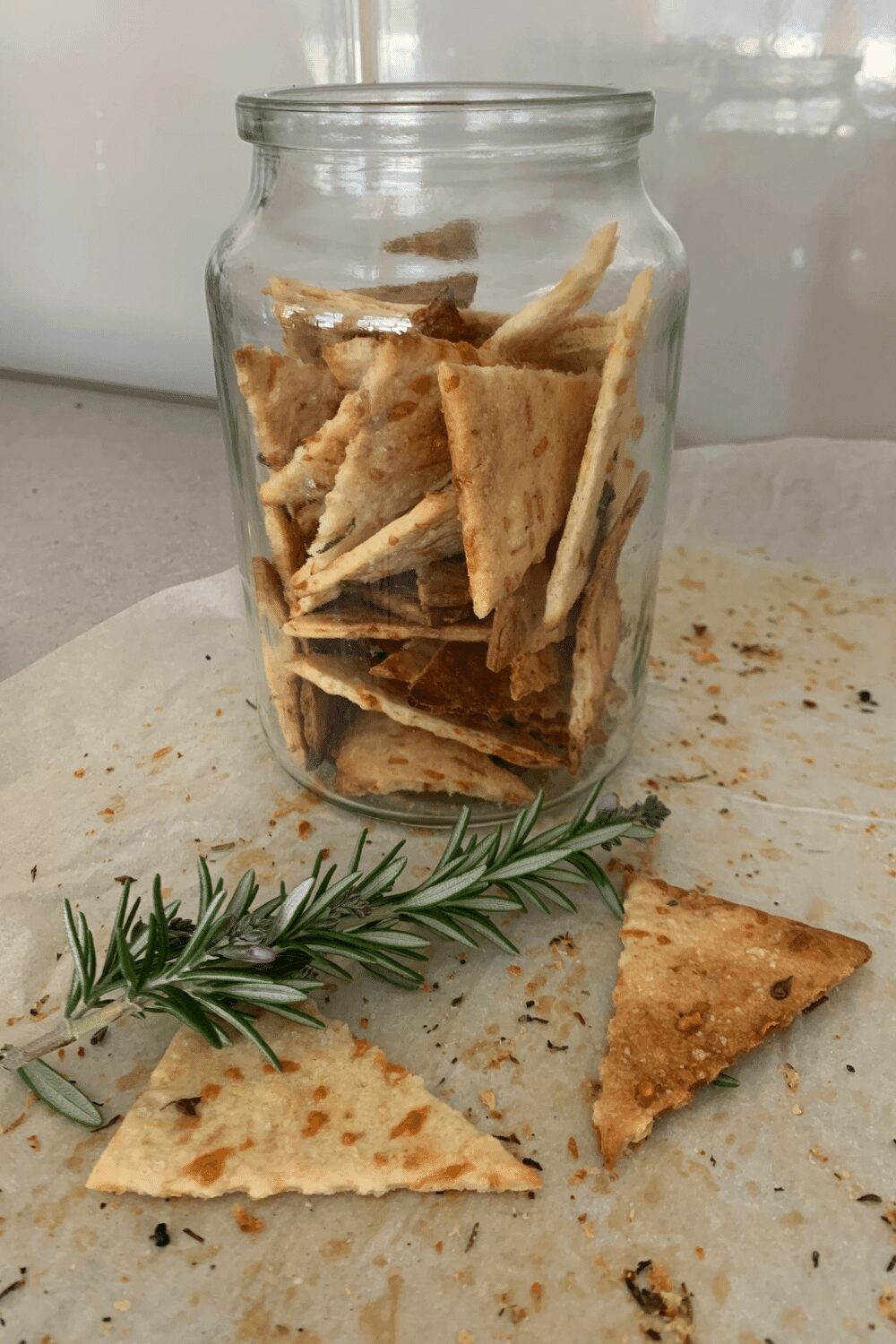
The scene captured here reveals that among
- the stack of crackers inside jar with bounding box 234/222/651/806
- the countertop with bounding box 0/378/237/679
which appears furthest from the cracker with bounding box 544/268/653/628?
the countertop with bounding box 0/378/237/679

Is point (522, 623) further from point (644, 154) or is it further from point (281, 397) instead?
point (644, 154)

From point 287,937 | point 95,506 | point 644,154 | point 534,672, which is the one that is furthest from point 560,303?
point 95,506

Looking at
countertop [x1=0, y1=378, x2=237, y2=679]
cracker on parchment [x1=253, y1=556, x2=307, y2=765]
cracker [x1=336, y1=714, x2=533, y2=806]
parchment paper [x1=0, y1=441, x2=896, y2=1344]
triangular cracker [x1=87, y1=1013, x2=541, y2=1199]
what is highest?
cracker on parchment [x1=253, y1=556, x2=307, y2=765]

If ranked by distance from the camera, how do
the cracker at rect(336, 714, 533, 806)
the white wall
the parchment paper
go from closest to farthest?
the parchment paper, the cracker at rect(336, 714, 533, 806), the white wall

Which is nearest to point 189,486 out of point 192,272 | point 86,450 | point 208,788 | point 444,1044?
point 86,450

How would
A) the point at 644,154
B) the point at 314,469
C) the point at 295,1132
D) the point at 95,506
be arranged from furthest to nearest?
the point at 95,506
the point at 644,154
the point at 314,469
the point at 295,1132

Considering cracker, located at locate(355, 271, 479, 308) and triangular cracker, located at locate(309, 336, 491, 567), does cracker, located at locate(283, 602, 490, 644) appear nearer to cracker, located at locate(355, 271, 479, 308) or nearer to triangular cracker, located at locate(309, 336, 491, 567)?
triangular cracker, located at locate(309, 336, 491, 567)

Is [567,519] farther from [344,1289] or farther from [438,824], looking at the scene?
[344,1289]
